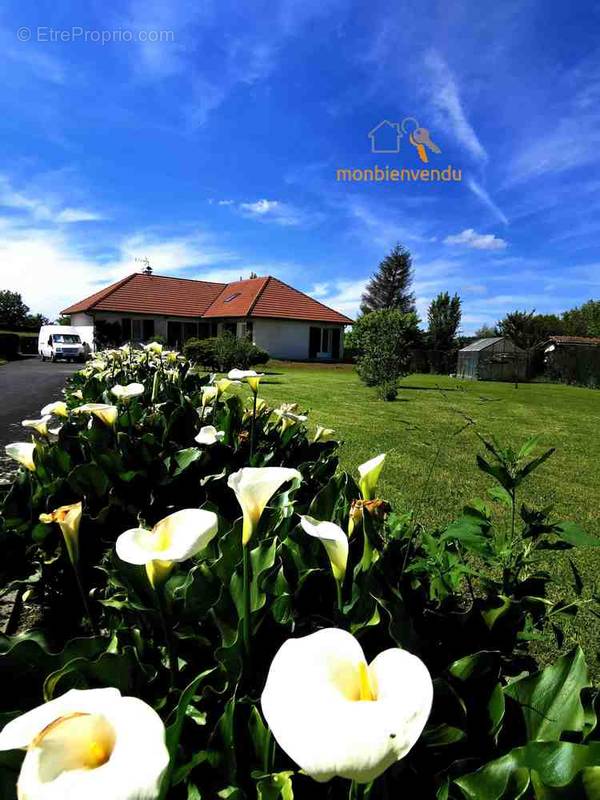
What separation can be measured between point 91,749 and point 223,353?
19.0m

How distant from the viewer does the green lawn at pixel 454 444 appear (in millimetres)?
3694

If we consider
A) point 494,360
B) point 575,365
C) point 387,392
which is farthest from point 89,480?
point 575,365

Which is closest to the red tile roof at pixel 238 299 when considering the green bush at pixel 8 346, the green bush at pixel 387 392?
the green bush at pixel 8 346

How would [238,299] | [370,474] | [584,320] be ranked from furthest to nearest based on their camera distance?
1. [584,320]
2. [238,299]
3. [370,474]

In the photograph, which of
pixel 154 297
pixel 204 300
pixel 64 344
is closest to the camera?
pixel 64 344

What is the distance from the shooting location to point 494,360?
27.1 m

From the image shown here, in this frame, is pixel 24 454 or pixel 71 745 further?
pixel 24 454

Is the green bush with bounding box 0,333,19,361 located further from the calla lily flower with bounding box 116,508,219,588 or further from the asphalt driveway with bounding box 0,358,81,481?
the calla lily flower with bounding box 116,508,219,588

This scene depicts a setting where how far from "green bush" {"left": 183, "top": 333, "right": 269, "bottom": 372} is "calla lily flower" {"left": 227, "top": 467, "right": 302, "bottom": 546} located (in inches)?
729

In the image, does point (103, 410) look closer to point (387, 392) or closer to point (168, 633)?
point (168, 633)

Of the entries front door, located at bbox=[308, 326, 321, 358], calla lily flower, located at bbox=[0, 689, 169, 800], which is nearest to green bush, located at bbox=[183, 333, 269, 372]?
front door, located at bbox=[308, 326, 321, 358]

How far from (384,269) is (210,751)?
56375mm

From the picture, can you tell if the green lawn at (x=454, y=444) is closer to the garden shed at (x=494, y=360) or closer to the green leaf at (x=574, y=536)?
the green leaf at (x=574, y=536)

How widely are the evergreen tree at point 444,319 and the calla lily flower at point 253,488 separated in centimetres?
4295
